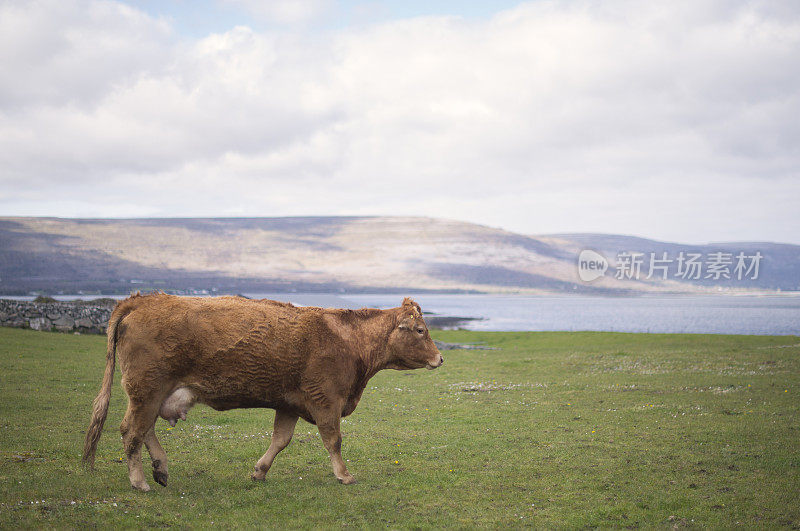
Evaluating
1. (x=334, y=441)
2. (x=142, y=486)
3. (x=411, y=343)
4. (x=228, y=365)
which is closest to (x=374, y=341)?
(x=411, y=343)

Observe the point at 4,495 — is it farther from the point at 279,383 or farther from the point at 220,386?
the point at 279,383

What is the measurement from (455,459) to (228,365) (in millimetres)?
5186

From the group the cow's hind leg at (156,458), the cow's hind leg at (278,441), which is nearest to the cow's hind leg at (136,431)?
the cow's hind leg at (156,458)

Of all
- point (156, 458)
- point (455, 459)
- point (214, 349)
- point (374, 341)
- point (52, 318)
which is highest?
point (374, 341)

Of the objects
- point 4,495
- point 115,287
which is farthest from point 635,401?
point 115,287

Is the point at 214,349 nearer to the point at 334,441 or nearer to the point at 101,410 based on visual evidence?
the point at 101,410

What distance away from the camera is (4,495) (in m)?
8.18

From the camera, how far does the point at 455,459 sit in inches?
460

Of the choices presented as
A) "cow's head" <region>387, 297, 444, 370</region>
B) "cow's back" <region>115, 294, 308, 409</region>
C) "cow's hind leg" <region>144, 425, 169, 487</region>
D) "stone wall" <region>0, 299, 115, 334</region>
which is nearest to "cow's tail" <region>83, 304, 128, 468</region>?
"cow's back" <region>115, 294, 308, 409</region>

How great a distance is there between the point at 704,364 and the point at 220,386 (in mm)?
24125

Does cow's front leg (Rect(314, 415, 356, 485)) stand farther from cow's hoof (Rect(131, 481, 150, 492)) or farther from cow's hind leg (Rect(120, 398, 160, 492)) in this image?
cow's hoof (Rect(131, 481, 150, 492))

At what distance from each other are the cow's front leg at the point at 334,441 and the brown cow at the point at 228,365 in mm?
16

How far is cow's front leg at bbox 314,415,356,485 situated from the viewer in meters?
9.52

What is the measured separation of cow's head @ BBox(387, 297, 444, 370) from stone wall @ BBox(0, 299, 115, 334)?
31264mm
